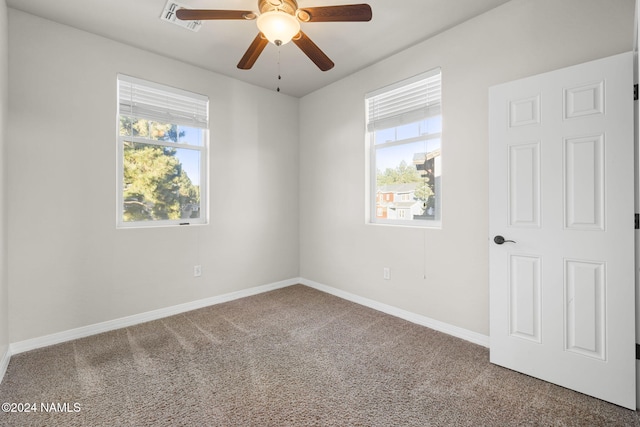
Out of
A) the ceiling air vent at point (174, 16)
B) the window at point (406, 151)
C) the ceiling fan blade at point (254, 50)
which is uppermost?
the ceiling air vent at point (174, 16)

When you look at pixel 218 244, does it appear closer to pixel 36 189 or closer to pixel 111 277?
pixel 111 277

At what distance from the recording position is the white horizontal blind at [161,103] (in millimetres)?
2994

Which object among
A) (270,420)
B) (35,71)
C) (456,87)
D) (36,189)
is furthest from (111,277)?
(456,87)

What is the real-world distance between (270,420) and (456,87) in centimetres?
300

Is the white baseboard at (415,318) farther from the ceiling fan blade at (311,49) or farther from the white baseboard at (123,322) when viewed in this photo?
the ceiling fan blade at (311,49)

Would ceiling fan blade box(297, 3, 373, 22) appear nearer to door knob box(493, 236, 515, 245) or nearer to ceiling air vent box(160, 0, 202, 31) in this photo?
ceiling air vent box(160, 0, 202, 31)

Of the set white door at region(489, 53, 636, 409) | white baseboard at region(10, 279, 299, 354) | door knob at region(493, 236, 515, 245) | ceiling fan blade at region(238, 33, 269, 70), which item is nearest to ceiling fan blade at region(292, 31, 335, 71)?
ceiling fan blade at region(238, 33, 269, 70)

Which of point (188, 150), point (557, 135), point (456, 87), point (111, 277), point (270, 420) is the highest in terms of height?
point (456, 87)

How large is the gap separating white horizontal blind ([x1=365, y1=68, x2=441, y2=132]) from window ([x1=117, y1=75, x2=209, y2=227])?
204cm

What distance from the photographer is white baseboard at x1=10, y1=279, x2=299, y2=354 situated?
8.13 feet

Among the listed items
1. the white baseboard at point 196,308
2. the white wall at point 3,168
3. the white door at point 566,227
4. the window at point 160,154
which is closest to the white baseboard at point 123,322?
the white baseboard at point 196,308

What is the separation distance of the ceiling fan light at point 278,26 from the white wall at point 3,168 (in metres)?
1.98

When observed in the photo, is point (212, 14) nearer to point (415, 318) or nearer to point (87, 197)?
point (87, 197)

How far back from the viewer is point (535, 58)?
7.34ft
